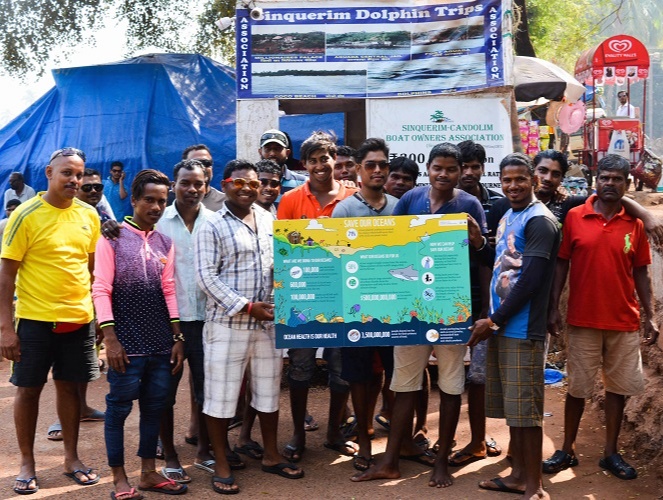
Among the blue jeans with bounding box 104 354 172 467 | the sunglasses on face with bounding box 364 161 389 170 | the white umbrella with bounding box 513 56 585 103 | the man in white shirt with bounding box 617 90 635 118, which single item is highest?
the man in white shirt with bounding box 617 90 635 118

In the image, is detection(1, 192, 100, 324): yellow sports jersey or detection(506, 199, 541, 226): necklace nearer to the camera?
detection(506, 199, 541, 226): necklace

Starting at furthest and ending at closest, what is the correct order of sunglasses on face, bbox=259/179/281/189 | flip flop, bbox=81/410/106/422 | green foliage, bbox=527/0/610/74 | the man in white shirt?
green foliage, bbox=527/0/610/74 < the man in white shirt < flip flop, bbox=81/410/106/422 < sunglasses on face, bbox=259/179/281/189

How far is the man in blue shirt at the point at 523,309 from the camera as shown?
4266mm

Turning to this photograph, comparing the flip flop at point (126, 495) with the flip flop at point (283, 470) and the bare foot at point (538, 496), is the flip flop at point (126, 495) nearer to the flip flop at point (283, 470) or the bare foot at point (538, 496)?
the flip flop at point (283, 470)

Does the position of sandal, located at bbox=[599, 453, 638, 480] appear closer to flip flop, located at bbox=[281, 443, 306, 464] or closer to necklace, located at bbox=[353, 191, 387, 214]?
flip flop, located at bbox=[281, 443, 306, 464]

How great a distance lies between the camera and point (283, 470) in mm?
4961

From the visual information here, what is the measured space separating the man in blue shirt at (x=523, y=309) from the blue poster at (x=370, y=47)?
322cm

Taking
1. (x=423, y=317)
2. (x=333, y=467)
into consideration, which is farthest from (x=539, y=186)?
(x=333, y=467)

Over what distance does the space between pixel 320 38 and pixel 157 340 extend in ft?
13.3

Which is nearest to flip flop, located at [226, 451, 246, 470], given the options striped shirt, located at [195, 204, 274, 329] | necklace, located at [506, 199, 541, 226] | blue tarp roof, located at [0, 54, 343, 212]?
striped shirt, located at [195, 204, 274, 329]

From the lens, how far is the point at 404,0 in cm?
756

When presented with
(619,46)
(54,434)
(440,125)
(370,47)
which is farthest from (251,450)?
(619,46)

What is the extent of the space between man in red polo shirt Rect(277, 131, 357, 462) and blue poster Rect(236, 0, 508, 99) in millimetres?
2302

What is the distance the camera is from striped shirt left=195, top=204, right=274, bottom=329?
183 inches
